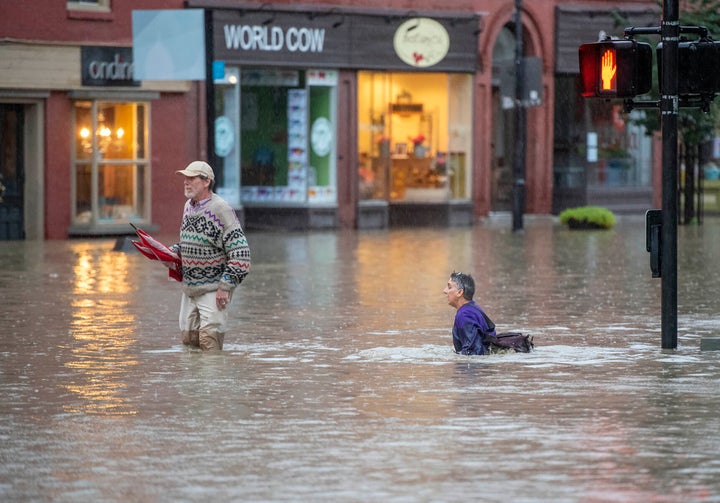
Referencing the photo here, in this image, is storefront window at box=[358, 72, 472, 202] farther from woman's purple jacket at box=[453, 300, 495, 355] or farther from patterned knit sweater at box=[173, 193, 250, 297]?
woman's purple jacket at box=[453, 300, 495, 355]

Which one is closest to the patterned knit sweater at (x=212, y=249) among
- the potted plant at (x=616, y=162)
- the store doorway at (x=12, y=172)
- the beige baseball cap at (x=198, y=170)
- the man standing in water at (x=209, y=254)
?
the man standing in water at (x=209, y=254)

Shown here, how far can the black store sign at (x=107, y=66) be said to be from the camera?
31.6m

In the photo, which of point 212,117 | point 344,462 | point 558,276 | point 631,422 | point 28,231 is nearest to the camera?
point 344,462

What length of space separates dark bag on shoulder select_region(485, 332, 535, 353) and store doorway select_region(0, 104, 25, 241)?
19.5 metres

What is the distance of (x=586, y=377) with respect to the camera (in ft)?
39.1

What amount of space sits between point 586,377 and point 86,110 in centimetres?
2133

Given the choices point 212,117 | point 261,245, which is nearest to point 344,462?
point 212,117

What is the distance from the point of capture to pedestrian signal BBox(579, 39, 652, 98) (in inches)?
507

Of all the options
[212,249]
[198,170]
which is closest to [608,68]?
[198,170]

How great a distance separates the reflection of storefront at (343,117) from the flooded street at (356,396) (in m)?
13.4

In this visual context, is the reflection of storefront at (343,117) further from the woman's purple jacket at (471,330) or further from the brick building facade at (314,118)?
the woman's purple jacket at (471,330)

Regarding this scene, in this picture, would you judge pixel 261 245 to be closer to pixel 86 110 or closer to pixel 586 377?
pixel 86 110

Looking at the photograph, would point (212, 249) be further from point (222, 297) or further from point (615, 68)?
point (615, 68)

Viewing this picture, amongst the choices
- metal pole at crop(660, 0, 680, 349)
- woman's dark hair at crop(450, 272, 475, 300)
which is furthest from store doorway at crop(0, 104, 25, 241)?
metal pole at crop(660, 0, 680, 349)
